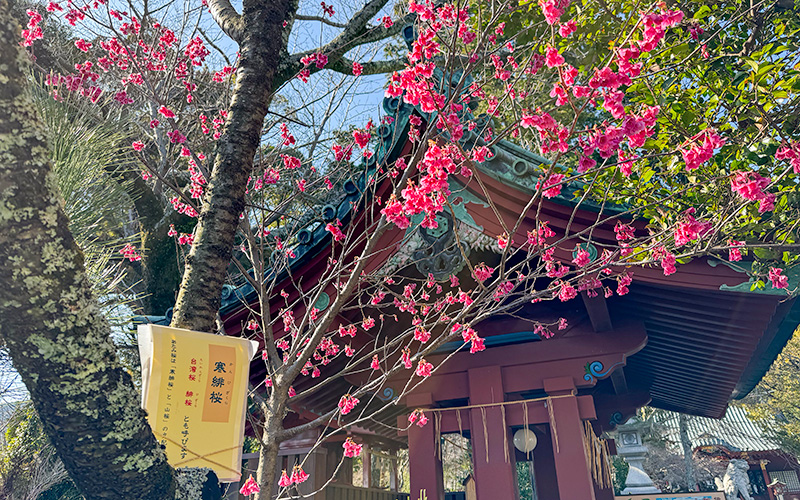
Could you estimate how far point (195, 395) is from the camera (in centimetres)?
249

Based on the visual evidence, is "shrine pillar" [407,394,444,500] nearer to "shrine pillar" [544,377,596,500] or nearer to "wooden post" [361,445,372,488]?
"shrine pillar" [544,377,596,500]

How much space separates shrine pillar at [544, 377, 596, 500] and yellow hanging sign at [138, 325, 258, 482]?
3372mm

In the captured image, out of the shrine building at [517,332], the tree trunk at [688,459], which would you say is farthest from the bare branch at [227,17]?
the tree trunk at [688,459]

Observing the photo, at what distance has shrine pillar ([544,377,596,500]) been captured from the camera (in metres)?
4.57

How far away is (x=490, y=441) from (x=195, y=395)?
340cm

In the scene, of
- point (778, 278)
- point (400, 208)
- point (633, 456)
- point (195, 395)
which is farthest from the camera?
point (633, 456)

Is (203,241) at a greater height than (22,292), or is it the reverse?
(203,241)

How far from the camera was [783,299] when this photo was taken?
3.83 metres

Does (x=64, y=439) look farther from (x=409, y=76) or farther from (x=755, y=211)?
(x=755, y=211)

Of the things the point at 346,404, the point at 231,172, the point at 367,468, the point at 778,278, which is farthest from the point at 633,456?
the point at 231,172

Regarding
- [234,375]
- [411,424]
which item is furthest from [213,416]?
[411,424]

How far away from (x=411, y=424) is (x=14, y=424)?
9747mm

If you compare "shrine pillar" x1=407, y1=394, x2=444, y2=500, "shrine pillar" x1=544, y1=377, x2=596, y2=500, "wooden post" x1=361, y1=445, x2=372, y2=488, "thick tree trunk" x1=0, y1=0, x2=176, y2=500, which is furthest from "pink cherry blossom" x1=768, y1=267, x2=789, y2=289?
"wooden post" x1=361, y1=445, x2=372, y2=488

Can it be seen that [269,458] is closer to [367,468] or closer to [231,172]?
[231,172]
